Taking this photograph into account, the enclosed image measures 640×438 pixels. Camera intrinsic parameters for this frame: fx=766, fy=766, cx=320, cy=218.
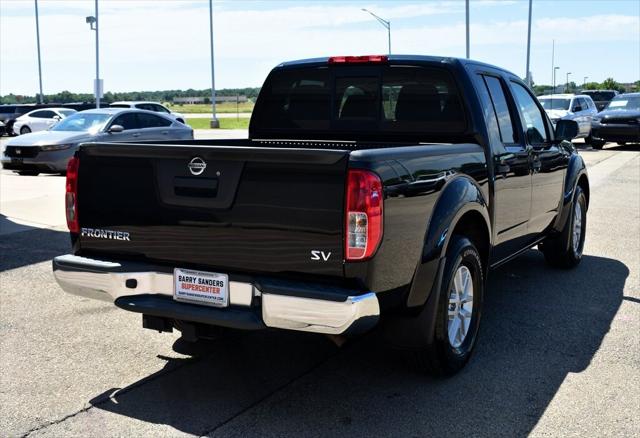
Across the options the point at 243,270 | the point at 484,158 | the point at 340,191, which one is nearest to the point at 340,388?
the point at 243,270

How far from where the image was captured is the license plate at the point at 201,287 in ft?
12.7

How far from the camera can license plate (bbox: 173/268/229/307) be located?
388cm

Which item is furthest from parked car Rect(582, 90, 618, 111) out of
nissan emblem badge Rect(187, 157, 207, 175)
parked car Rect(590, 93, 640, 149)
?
nissan emblem badge Rect(187, 157, 207, 175)

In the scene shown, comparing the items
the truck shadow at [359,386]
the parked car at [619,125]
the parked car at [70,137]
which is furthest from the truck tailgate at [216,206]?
the parked car at [619,125]

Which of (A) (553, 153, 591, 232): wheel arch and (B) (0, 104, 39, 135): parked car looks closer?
(A) (553, 153, 591, 232): wheel arch

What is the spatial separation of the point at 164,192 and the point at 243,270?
632 mm

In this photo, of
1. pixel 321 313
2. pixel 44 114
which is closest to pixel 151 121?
pixel 321 313

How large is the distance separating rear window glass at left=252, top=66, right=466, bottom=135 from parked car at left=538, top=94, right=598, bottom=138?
2182cm

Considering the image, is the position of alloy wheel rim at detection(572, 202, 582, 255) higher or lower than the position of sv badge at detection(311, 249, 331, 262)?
lower

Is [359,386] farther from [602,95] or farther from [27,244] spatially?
[602,95]

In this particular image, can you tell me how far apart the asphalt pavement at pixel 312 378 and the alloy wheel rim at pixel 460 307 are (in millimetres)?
228

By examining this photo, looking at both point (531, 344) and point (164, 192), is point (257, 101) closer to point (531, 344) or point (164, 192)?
point (164, 192)

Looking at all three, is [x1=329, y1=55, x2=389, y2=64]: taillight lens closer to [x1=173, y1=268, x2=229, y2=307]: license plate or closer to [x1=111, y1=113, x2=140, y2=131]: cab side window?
[x1=173, y1=268, x2=229, y2=307]: license plate

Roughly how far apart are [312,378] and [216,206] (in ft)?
4.31
